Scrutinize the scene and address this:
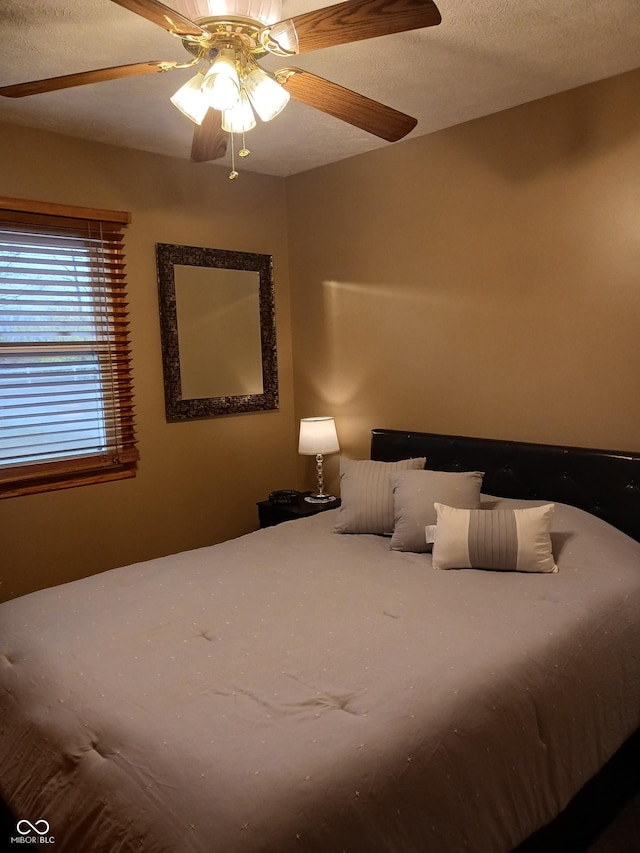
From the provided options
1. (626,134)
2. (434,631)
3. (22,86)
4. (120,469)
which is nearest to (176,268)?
(120,469)

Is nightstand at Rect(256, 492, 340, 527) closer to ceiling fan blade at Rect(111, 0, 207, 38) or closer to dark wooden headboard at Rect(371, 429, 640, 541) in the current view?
dark wooden headboard at Rect(371, 429, 640, 541)

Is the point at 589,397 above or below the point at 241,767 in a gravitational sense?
above

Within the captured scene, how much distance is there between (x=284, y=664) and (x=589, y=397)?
1896mm

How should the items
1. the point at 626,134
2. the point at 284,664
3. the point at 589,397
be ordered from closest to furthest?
the point at 284,664, the point at 626,134, the point at 589,397

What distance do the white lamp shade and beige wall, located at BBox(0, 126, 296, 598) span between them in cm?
46

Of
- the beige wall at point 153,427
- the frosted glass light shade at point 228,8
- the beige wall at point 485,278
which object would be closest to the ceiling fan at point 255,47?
the frosted glass light shade at point 228,8

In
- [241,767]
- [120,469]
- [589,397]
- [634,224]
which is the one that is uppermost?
[634,224]

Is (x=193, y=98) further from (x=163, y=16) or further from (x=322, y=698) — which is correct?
(x=322, y=698)

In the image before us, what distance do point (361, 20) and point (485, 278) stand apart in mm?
1850

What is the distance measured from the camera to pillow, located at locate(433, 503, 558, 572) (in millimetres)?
2379

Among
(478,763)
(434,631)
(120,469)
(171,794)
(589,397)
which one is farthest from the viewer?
(120,469)

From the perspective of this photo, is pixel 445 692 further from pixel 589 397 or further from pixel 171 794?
pixel 589 397

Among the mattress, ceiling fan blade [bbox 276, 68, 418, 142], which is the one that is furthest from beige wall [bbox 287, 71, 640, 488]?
ceiling fan blade [bbox 276, 68, 418, 142]

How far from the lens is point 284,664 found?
1.78 meters
